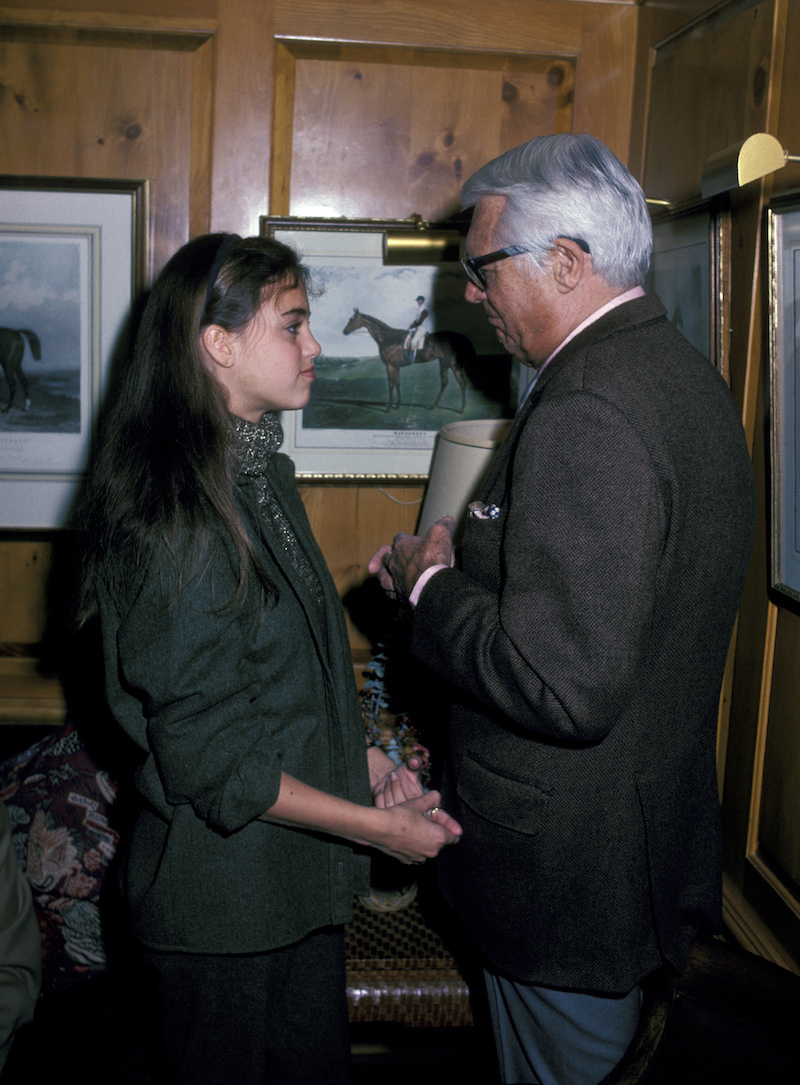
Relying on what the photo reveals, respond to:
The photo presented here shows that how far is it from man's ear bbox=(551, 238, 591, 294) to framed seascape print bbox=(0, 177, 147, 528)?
1.44m

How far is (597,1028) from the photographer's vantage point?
52.0 inches

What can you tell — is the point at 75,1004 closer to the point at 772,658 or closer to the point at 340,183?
the point at 772,658

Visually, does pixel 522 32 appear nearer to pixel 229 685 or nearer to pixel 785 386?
pixel 785 386

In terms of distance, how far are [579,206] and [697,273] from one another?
70 centimetres

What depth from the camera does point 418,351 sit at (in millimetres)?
2451

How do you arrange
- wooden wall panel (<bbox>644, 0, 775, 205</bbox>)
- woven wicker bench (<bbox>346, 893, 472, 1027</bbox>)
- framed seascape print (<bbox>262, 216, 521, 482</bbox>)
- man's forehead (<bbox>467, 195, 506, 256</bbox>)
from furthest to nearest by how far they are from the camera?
framed seascape print (<bbox>262, 216, 521, 482</bbox>) → woven wicker bench (<bbox>346, 893, 472, 1027</bbox>) → wooden wall panel (<bbox>644, 0, 775, 205</bbox>) → man's forehead (<bbox>467, 195, 506, 256</bbox>)

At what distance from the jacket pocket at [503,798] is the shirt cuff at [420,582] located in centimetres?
26

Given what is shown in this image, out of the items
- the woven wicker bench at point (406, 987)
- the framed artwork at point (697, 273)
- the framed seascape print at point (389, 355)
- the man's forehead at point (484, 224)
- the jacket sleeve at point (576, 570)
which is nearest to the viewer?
the jacket sleeve at point (576, 570)

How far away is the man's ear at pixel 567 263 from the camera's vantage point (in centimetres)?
127

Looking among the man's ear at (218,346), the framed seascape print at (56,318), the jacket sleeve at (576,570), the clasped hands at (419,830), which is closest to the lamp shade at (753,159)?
the jacket sleeve at (576,570)

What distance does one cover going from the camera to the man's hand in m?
1.34

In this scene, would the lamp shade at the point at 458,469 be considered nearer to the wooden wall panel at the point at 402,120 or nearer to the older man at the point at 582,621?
the older man at the point at 582,621

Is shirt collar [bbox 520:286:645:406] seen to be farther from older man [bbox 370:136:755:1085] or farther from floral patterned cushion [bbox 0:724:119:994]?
floral patterned cushion [bbox 0:724:119:994]

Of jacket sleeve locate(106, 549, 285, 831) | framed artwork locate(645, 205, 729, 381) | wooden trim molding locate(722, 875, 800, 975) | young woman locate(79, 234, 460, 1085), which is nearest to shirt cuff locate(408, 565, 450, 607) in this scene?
young woman locate(79, 234, 460, 1085)
